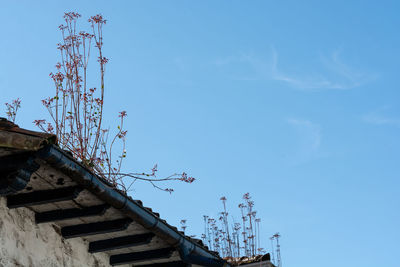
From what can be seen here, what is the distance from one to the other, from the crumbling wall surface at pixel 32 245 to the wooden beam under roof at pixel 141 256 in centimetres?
38

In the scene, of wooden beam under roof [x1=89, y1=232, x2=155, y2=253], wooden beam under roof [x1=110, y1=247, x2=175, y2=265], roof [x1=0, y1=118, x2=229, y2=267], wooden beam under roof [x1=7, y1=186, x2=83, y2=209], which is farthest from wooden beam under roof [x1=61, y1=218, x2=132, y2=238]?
wooden beam under roof [x1=110, y1=247, x2=175, y2=265]

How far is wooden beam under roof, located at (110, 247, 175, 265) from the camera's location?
6551 millimetres

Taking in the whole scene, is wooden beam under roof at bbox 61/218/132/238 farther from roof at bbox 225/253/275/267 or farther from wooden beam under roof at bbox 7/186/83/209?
roof at bbox 225/253/275/267

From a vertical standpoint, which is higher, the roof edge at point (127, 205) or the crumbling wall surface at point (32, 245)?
→ the roof edge at point (127, 205)

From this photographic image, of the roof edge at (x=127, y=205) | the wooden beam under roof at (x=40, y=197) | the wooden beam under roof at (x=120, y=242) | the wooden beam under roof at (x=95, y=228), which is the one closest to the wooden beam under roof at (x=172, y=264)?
the roof edge at (x=127, y=205)

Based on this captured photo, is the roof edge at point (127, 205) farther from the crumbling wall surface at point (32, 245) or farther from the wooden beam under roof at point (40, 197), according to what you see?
the crumbling wall surface at point (32, 245)

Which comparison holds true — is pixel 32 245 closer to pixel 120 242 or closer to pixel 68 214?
pixel 68 214

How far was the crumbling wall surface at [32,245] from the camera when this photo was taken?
16.9 feet

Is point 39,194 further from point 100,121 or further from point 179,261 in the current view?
point 179,261

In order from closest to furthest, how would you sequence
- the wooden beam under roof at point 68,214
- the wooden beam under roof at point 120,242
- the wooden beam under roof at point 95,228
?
the wooden beam under roof at point 68,214, the wooden beam under roof at point 95,228, the wooden beam under roof at point 120,242

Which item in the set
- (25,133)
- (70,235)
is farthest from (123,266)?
(25,133)

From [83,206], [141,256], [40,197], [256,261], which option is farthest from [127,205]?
[256,261]

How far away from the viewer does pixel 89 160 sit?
20.2 feet

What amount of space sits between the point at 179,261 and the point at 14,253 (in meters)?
2.23
